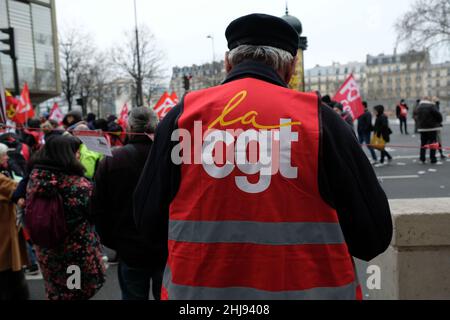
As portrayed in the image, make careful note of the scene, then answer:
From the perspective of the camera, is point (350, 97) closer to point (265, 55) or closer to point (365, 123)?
point (365, 123)

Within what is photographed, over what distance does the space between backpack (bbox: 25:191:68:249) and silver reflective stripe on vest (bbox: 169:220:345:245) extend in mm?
2268

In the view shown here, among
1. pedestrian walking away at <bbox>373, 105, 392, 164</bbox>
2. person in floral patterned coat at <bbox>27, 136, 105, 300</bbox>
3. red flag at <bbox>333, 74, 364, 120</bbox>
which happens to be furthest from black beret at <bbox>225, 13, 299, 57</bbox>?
pedestrian walking away at <bbox>373, 105, 392, 164</bbox>

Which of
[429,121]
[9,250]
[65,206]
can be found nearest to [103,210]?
[65,206]

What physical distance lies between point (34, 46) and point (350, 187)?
30.7m

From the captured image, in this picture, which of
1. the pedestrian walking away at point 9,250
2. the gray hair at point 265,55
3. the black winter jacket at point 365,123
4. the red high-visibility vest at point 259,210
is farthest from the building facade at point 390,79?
the red high-visibility vest at point 259,210

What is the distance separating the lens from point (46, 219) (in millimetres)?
3418

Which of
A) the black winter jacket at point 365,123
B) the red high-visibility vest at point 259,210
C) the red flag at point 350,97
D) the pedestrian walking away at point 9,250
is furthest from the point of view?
the black winter jacket at point 365,123

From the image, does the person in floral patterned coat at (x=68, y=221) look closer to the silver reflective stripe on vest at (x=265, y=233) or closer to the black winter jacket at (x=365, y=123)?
the silver reflective stripe on vest at (x=265, y=233)

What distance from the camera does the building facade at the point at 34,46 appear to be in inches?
1037

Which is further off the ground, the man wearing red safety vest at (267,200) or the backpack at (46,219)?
the man wearing red safety vest at (267,200)

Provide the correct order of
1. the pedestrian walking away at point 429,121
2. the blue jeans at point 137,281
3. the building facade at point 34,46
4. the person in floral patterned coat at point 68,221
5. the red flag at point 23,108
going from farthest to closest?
the building facade at point 34,46 → the red flag at point 23,108 → the pedestrian walking away at point 429,121 → the person in floral patterned coat at point 68,221 → the blue jeans at point 137,281

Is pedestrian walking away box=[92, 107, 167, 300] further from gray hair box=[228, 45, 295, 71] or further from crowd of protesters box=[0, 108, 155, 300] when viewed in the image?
gray hair box=[228, 45, 295, 71]

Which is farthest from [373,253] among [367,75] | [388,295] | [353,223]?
[367,75]

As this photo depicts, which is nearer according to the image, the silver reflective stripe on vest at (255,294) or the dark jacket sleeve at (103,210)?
the silver reflective stripe on vest at (255,294)
